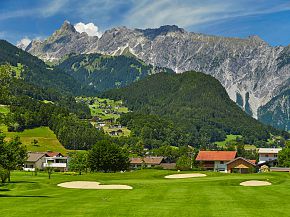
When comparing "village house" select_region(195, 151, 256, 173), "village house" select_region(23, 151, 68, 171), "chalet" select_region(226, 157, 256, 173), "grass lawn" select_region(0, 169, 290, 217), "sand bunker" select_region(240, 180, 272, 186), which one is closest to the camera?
"grass lawn" select_region(0, 169, 290, 217)

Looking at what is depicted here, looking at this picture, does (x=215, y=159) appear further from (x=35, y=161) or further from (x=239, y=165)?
(x=35, y=161)

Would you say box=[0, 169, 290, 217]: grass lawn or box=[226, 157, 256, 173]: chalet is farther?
box=[226, 157, 256, 173]: chalet

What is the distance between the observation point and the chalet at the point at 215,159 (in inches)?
6088

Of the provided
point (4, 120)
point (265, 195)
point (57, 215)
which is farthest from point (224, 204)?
point (4, 120)

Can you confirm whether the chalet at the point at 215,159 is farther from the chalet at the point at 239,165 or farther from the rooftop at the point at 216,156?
the chalet at the point at 239,165

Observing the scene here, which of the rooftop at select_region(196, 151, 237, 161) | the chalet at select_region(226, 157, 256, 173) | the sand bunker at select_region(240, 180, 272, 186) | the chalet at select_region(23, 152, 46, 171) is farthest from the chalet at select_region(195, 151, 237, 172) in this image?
the sand bunker at select_region(240, 180, 272, 186)

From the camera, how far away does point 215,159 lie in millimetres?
156000

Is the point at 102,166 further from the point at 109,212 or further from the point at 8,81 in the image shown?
the point at 109,212

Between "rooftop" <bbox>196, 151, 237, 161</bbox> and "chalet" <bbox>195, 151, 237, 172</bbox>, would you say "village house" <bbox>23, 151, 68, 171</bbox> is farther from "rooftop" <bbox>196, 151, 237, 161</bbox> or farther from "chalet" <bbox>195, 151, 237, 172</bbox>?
"chalet" <bbox>195, 151, 237, 172</bbox>

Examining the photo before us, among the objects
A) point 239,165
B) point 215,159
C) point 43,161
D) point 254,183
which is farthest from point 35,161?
point 254,183

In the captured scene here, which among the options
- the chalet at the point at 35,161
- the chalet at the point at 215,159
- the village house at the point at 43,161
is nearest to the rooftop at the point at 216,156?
the chalet at the point at 215,159

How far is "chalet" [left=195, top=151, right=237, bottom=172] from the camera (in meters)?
155

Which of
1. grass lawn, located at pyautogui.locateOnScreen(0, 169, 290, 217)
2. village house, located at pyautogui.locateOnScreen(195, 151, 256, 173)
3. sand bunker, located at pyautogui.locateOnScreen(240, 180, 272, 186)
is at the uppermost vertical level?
village house, located at pyautogui.locateOnScreen(195, 151, 256, 173)

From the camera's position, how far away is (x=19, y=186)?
67500mm
